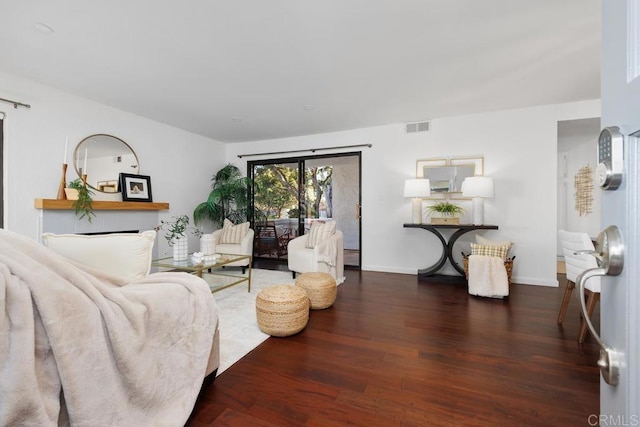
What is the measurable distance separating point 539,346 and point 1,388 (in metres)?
2.88

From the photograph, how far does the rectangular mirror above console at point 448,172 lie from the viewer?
4.05 metres

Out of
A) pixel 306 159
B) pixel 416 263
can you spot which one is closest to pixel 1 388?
pixel 416 263

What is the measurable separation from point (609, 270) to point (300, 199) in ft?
16.0

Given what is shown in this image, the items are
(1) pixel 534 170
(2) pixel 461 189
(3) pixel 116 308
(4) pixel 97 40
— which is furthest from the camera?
(2) pixel 461 189

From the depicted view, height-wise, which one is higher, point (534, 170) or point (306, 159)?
point (306, 159)

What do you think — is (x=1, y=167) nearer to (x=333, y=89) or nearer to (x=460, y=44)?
(x=333, y=89)

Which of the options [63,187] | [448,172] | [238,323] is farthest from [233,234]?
[448,172]

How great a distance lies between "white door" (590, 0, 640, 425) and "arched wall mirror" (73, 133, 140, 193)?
182 inches

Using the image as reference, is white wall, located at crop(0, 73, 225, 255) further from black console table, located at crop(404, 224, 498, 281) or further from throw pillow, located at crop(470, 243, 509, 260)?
throw pillow, located at crop(470, 243, 509, 260)

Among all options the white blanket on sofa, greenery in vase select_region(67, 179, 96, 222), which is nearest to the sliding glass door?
greenery in vase select_region(67, 179, 96, 222)

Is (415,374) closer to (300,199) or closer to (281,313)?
(281,313)

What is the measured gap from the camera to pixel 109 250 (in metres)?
1.99

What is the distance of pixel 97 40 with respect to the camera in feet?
7.43

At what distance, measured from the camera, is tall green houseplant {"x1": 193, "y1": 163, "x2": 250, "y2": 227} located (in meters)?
4.94
